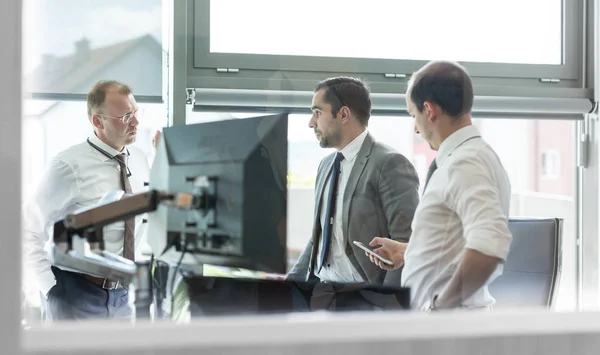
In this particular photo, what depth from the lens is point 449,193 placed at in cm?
154

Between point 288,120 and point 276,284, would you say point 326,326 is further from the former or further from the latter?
point 288,120

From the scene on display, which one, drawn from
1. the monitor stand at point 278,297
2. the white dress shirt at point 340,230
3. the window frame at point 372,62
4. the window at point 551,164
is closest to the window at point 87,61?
the window frame at point 372,62

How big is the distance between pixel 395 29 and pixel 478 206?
549mm

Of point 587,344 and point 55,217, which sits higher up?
point 55,217

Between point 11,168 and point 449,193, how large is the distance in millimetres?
989

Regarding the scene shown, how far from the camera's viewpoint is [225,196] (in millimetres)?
1280

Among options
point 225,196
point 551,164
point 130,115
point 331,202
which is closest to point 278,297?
point 225,196

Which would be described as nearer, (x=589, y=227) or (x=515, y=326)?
(x=515, y=326)

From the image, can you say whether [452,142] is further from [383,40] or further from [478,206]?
[383,40]

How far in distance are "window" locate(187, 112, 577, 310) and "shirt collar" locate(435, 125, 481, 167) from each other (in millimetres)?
24

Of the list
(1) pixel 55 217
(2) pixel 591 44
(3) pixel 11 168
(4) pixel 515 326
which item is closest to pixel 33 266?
(1) pixel 55 217

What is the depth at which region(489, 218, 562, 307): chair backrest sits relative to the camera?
4.97 ft

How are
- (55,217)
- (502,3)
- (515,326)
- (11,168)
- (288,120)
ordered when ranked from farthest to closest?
(502,3) < (288,120) < (55,217) < (515,326) < (11,168)

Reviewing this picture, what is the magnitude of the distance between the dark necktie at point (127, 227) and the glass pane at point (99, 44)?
0.58 ft
